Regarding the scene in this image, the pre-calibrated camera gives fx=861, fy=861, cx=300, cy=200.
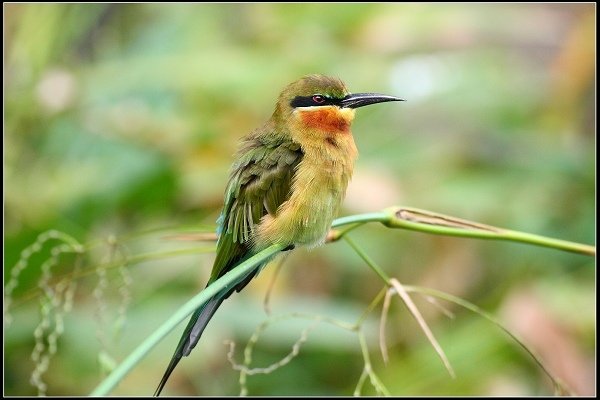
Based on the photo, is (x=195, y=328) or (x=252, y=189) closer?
(x=195, y=328)

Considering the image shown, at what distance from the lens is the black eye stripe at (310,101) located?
1.83m

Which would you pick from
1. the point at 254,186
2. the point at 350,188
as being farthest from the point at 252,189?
the point at 350,188

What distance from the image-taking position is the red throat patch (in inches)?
72.5

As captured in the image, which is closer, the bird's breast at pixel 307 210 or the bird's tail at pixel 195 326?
the bird's tail at pixel 195 326

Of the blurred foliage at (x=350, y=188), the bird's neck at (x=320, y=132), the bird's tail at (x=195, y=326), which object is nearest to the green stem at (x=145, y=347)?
the bird's tail at (x=195, y=326)

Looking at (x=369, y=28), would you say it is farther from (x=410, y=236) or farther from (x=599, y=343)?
(x=599, y=343)

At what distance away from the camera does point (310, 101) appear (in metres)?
1.85

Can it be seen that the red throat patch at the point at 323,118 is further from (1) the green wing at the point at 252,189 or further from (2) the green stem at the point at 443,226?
(2) the green stem at the point at 443,226

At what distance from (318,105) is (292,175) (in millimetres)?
164

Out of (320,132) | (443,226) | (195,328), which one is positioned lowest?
(195,328)

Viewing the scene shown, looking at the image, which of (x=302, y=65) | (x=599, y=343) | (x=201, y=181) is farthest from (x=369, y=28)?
(x=599, y=343)

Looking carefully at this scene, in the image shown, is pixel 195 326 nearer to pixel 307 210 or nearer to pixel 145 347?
pixel 307 210

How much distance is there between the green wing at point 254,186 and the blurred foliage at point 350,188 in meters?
0.45

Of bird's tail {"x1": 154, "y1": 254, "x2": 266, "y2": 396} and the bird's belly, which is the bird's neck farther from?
A: bird's tail {"x1": 154, "y1": 254, "x2": 266, "y2": 396}
